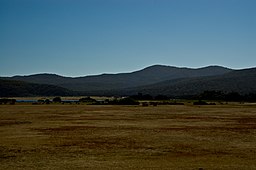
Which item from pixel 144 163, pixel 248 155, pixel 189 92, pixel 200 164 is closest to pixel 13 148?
pixel 144 163

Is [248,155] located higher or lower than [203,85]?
lower

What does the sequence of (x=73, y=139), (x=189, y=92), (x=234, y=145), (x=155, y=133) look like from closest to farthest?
(x=234, y=145)
(x=73, y=139)
(x=155, y=133)
(x=189, y=92)

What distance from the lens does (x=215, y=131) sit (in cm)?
3656

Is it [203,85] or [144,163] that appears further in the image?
[203,85]

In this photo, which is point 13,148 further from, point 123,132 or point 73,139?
point 123,132

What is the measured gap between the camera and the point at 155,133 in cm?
3484

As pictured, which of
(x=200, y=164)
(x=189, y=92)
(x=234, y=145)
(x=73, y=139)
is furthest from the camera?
(x=189, y=92)

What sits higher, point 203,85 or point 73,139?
point 203,85

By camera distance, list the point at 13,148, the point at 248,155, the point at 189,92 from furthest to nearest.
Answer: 1. the point at 189,92
2. the point at 13,148
3. the point at 248,155

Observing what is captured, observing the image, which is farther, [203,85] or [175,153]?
[203,85]

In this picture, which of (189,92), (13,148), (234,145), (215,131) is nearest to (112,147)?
(13,148)

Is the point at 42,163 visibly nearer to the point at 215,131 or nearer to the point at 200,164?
the point at 200,164

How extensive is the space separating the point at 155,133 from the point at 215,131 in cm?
565

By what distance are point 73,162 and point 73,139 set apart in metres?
9.27
